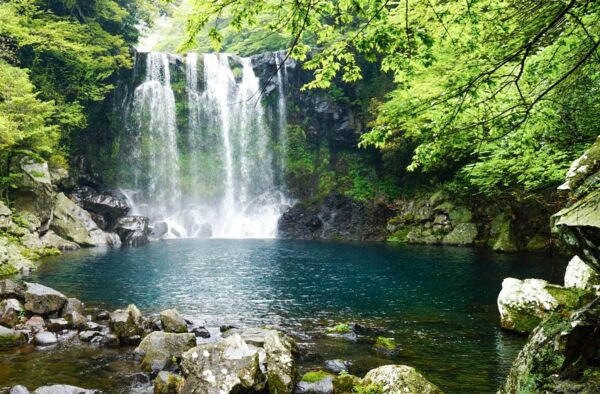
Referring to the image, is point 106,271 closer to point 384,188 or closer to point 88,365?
point 88,365

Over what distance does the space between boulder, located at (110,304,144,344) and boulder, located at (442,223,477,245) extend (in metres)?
26.2

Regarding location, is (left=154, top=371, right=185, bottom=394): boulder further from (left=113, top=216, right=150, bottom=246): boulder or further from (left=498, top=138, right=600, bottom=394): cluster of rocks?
(left=113, top=216, right=150, bottom=246): boulder

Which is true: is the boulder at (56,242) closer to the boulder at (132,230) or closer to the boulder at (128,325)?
the boulder at (132,230)

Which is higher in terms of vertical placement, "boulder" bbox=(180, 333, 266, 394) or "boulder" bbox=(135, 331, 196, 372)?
"boulder" bbox=(180, 333, 266, 394)

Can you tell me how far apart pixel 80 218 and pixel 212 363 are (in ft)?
93.1

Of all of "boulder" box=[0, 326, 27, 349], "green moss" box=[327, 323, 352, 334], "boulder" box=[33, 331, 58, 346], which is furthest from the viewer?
"green moss" box=[327, 323, 352, 334]

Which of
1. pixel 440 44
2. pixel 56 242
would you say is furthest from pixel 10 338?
pixel 56 242

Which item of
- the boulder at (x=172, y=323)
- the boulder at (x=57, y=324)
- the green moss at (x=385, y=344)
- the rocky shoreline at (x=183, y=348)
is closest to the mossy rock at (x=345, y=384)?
the rocky shoreline at (x=183, y=348)

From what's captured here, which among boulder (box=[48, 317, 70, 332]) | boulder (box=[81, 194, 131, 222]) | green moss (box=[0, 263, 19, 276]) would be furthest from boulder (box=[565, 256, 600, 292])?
boulder (box=[81, 194, 131, 222])

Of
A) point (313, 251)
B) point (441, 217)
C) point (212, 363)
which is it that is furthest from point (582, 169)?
point (441, 217)

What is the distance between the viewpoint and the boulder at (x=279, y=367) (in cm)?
714

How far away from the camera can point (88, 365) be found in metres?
8.72

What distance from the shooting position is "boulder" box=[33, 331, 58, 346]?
386 inches

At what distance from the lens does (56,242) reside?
26516 millimetres
